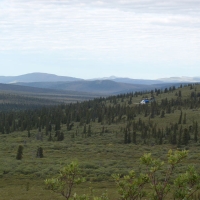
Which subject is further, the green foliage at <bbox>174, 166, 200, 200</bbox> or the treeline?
the treeline

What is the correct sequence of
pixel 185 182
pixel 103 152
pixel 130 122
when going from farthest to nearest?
pixel 130 122 < pixel 103 152 < pixel 185 182

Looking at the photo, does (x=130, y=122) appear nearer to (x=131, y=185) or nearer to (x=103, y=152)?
(x=103, y=152)

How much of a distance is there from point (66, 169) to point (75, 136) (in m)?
89.5

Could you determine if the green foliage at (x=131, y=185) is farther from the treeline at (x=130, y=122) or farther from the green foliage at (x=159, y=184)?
the treeline at (x=130, y=122)

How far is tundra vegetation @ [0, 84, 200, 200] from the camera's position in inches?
1302

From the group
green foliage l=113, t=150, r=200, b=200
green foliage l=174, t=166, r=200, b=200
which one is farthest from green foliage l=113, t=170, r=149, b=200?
green foliage l=174, t=166, r=200, b=200

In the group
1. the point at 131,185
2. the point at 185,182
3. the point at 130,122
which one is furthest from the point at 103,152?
the point at 185,182

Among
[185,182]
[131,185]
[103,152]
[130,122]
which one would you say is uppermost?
[185,182]

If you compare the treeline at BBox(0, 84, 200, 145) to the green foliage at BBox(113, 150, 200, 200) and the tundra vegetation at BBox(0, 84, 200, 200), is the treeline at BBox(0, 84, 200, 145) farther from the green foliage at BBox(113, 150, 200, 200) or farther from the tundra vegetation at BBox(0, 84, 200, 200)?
the green foliage at BBox(113, 150, 200, 200)

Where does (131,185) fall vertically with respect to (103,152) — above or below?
above

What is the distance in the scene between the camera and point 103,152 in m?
70.9

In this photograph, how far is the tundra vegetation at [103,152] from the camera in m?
33.1

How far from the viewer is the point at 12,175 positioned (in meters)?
45.2

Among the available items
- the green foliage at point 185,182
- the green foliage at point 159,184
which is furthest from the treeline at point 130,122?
the green foliage at point 185,182
